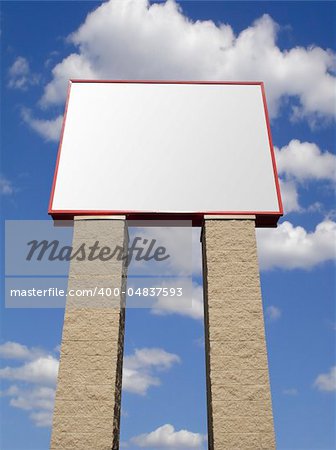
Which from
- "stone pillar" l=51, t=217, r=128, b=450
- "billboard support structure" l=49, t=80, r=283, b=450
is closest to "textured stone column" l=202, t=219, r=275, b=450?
"billboard support structure" l=49, t=80, r=283, b=450

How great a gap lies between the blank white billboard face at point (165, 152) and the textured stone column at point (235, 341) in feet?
2.93

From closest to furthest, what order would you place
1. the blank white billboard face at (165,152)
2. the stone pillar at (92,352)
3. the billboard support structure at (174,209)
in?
the stone pillar at (92,352), the billboard support structure at (174,209), the blank white billboard face at (165,152)

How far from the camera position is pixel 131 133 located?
1424cm

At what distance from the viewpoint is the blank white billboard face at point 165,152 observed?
1314 centimetres

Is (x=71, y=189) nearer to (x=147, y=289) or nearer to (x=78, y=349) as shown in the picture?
(x=147, y=289)

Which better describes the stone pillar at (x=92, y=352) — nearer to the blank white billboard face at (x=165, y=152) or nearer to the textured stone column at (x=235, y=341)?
the blank white billboard face at (x=165, y=152)

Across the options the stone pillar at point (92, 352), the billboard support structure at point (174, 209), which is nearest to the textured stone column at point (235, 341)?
the billboard support structure at point (174, 209)

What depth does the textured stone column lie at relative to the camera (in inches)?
428

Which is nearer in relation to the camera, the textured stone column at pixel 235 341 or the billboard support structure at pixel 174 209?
the textured stone column at pixel 235 341

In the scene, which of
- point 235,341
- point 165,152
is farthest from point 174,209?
point 235,341

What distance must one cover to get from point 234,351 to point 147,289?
280 centimetres

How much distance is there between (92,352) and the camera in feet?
37.9

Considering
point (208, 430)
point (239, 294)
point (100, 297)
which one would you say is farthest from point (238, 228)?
point (208, 430)

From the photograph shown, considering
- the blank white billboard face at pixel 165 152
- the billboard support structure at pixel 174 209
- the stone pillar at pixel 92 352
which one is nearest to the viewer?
the stone pillar at pixel 92 352
